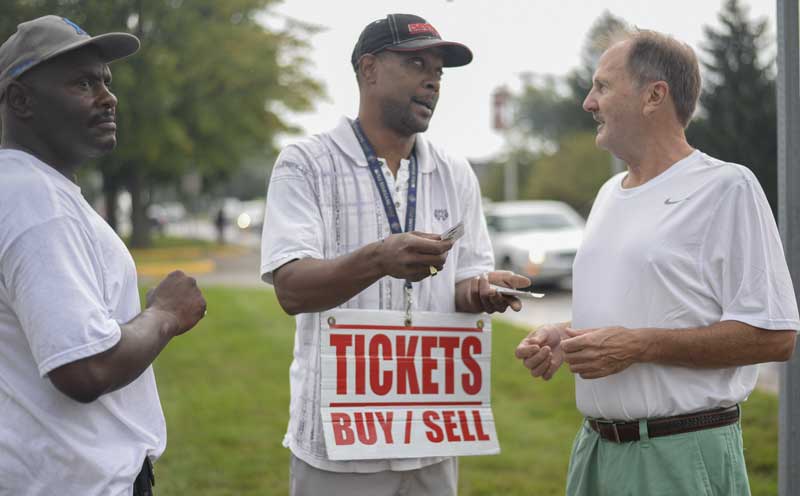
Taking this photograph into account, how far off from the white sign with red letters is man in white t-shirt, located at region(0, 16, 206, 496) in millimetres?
602

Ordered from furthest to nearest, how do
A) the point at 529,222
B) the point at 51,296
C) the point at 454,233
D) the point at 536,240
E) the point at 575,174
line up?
the point at 575,174 < the point at 529,222 < the point at 536,240 < the point at 454,233 < the point at 51,296

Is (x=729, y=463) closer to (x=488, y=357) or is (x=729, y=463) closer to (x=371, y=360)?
(x=488, y=357)

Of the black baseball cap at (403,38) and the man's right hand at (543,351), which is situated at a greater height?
the black baseball cap at (403,38)

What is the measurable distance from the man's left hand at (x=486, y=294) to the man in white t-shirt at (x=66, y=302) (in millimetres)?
1007

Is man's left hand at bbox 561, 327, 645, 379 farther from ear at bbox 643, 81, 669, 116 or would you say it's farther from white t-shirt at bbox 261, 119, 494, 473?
ear at bbox 643, 81, 669, 116

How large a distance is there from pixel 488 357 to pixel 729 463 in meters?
0.84

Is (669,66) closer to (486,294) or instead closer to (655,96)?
(655,96)

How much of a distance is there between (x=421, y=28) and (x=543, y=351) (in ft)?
3.72

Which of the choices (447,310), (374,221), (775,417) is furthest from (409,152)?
(775,417)

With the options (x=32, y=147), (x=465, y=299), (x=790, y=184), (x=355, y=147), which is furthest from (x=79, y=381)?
(x=790, y=184)

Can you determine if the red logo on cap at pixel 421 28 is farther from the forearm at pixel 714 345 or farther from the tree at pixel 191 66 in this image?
the tree at pixel 191 66

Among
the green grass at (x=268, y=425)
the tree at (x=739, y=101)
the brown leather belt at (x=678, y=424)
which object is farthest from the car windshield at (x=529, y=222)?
the brown leather belt at (x=678, y=424)

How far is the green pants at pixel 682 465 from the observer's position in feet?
8.48

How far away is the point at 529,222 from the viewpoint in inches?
681
